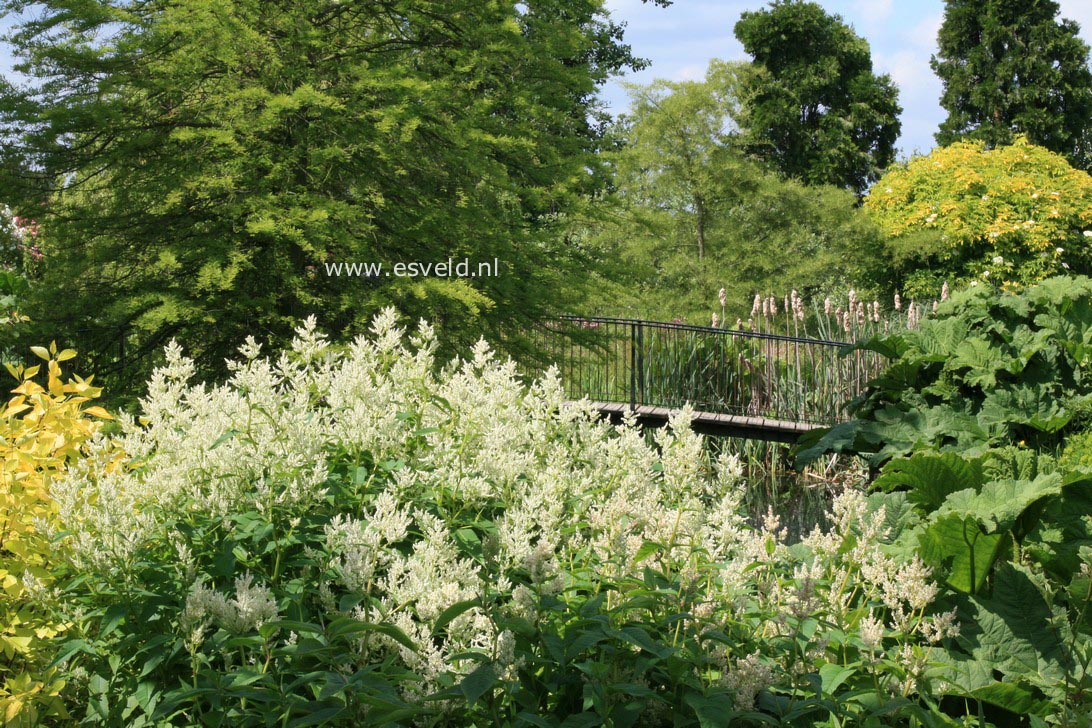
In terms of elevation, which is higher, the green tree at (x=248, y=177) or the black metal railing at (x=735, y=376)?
the green tree at (x=248, y=177)

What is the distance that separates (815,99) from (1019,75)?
19.2ft

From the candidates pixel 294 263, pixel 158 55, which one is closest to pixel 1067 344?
pixel 294 263

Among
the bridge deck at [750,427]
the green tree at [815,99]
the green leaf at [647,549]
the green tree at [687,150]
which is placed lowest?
the bridge deck at [750,427]

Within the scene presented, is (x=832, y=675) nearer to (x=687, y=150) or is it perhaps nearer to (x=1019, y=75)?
(x=687, y=150)

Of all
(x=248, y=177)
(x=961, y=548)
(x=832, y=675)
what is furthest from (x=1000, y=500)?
(x=248, y=177)

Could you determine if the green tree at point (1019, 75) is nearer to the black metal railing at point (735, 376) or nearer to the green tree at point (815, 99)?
the green tree at point (815, 99)

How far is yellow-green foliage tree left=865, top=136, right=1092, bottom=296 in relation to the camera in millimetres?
18500

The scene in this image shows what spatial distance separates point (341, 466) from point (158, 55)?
557 centimetres

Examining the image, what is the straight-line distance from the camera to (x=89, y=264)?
6801 millimetres

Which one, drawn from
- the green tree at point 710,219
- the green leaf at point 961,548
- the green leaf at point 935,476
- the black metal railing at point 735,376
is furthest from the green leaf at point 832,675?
the green tree at point 710,219

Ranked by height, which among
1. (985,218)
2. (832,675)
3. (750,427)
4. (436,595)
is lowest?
(750,427)

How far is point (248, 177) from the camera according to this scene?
6.86 m

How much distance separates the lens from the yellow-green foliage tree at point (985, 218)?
18500 mm

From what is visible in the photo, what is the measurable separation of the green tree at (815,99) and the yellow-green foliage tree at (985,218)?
4942 millimetres
